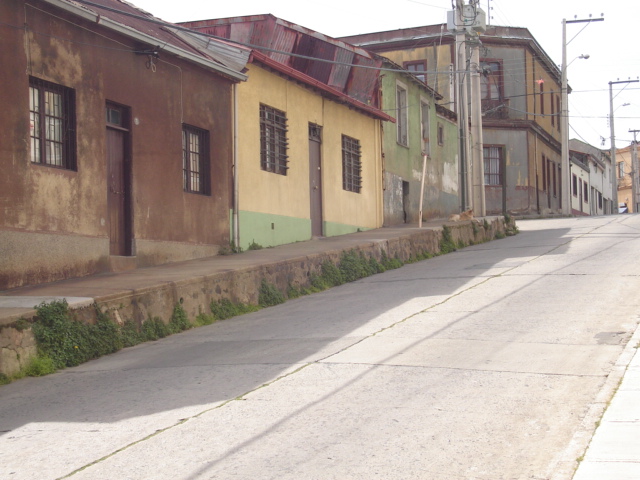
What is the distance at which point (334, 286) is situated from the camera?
16297mm

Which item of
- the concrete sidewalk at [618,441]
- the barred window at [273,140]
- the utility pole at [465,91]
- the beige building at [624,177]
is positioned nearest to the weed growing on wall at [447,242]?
the utility pole at [465,91]

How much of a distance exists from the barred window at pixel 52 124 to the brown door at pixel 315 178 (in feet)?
28.9

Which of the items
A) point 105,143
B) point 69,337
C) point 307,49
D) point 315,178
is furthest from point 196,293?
point 307,49

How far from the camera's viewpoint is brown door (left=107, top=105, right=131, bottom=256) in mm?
14289

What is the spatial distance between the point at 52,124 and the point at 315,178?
31.4 feet

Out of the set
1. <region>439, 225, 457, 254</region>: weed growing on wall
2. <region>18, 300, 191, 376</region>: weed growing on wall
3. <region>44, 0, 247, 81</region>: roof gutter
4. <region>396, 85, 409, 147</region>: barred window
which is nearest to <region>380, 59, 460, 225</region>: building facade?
<region>396, 85, 409, 147</region>: barred window

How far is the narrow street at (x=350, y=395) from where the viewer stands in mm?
5703

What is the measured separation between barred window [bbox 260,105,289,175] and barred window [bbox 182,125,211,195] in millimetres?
2146

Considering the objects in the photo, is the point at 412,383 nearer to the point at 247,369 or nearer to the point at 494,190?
the point at 247,369

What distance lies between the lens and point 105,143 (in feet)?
46.1

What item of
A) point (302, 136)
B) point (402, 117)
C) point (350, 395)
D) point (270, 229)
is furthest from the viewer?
point (402, 117)

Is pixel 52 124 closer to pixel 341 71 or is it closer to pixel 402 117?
pixel 341 71

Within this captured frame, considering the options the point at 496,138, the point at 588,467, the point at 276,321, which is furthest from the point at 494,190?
the point at 588,467

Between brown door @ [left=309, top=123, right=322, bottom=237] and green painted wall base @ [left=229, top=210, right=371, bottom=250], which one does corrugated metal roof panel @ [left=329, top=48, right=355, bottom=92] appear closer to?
brown door @ [left=309, top=123, right=322, bottom=237]
